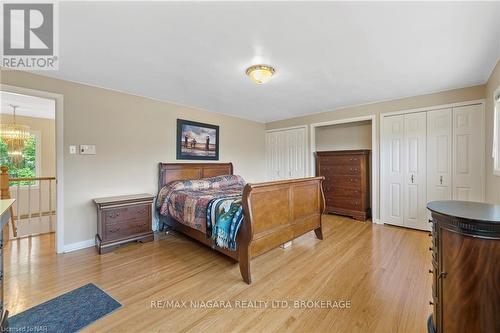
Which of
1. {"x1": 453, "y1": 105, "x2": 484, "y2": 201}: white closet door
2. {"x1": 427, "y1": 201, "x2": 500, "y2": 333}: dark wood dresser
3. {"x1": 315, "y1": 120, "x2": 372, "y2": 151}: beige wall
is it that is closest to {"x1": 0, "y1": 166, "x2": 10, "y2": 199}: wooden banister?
{"x1": 427, "y1": 201, "x2": 500, "y2": 333}: dark wood dresser

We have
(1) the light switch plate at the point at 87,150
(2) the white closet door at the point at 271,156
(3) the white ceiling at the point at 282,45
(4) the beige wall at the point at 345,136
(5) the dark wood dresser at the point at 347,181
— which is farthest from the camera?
(2) the white closet door at the point at 271,156

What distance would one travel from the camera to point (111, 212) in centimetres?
297

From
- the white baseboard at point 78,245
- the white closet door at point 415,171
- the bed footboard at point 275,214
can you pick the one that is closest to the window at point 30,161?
the white baseboard at point 78,245

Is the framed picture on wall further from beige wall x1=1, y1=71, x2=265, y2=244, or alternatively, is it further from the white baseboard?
the white baseboard

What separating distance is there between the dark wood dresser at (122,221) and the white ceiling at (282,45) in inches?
67.0

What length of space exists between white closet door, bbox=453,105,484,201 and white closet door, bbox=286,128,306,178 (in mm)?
2700

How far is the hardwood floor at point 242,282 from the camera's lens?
1649mm

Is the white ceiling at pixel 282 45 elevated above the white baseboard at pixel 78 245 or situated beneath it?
elevated above

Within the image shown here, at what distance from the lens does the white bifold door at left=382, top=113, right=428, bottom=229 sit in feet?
12.1

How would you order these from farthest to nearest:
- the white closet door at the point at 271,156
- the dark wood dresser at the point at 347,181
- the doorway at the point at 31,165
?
the white closet door at the point at 271,156 < the dark wood dresser at the point at 347,181 < the doorway at the point at 31,165

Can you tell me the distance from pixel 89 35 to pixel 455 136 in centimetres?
488

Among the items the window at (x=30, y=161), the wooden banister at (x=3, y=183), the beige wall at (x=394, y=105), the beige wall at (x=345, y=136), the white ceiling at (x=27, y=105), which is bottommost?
the wooden banister at (x=3, y=183)

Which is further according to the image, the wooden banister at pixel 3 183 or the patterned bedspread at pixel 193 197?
the wooden banister at pixel 3 183

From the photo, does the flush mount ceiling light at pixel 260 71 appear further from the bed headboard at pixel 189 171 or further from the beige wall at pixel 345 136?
the beige wall at pixel 345 136
